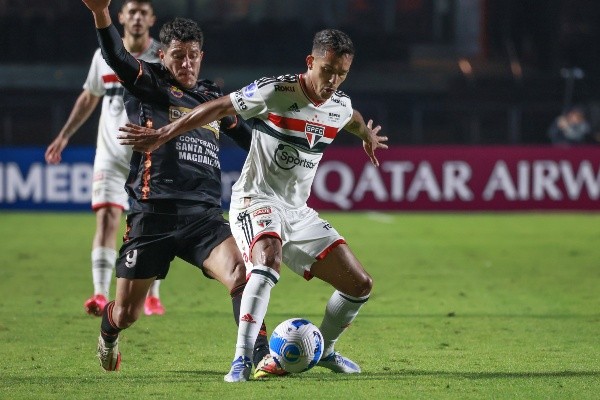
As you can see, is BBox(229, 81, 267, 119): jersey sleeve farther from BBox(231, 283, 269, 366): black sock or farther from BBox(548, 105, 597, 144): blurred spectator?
BBox(548, 105, 597, 144): blurred spectator

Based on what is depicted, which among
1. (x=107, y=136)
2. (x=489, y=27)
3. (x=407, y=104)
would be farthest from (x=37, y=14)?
(x=107, y=136)

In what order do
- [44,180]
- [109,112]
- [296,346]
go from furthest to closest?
[44,180] → [109,112] → [296,346]

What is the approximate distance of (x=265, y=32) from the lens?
2392 cm

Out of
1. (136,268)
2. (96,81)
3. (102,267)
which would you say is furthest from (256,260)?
(96,81)

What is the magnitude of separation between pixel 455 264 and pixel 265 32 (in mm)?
12462

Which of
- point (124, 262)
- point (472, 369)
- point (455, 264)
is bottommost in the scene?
point (455, 264)

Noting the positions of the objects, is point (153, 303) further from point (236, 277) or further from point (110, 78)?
point (236, 277)

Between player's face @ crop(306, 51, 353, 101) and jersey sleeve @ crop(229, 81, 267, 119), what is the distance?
0.30m

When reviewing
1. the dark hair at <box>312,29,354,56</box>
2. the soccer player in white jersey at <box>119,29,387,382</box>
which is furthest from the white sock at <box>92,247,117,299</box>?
the dark hair at <box>312,29,354,56</box>

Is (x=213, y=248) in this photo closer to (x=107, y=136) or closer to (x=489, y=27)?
(x=107, y=136)

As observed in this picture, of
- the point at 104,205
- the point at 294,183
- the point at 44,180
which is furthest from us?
the point at 44,180

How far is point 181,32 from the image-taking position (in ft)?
21.0

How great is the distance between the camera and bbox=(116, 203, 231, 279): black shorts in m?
6.27

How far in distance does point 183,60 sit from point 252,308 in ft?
4.88
